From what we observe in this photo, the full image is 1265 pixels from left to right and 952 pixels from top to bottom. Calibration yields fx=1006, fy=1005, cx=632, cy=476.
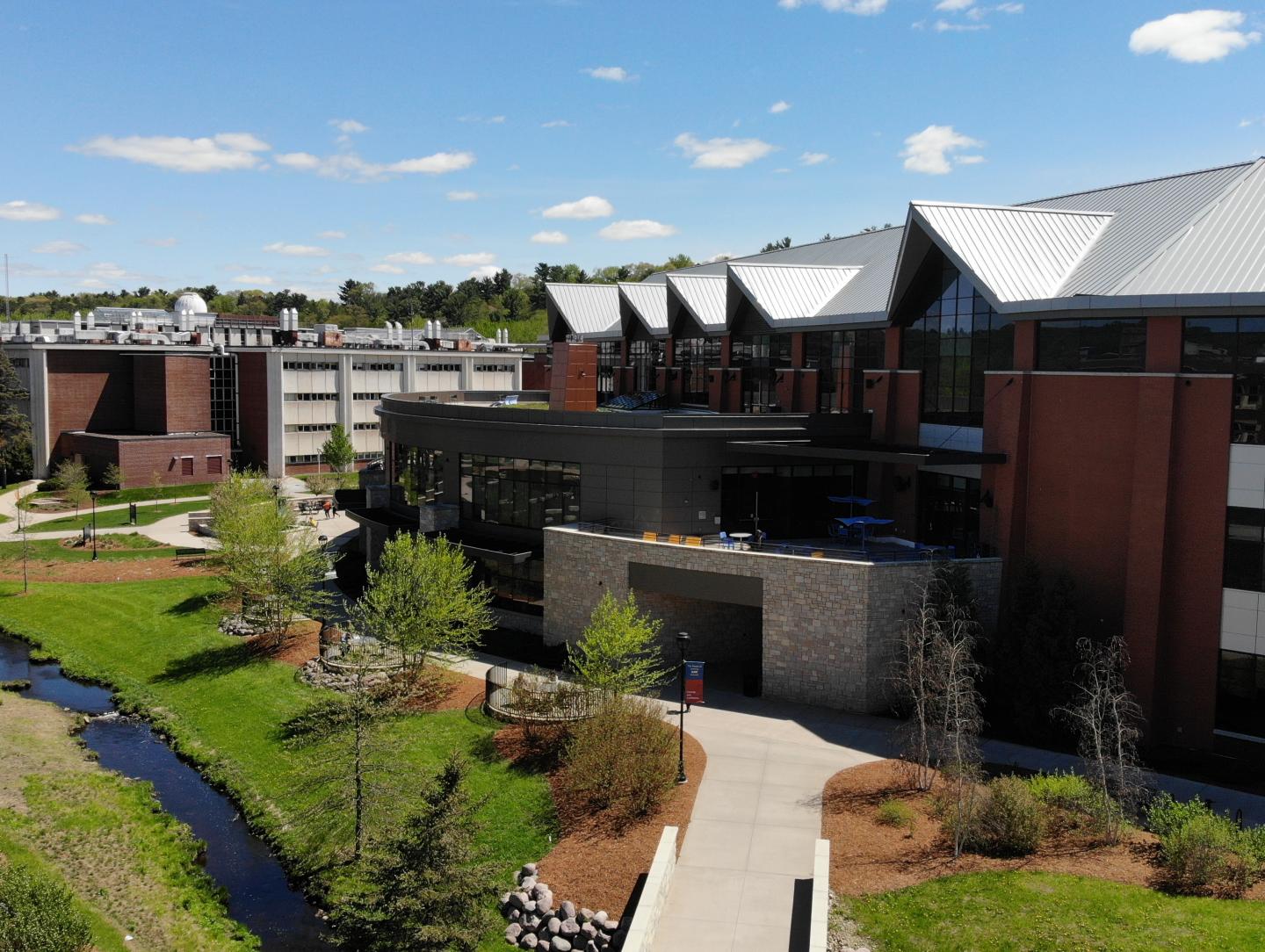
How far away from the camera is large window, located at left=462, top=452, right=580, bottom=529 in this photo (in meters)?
37.6

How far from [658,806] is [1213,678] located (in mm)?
15057

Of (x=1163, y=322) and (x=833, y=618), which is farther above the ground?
(x=1163, y=322)

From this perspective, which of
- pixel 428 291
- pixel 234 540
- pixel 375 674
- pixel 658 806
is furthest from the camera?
pixel 428 291

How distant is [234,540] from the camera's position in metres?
40.4

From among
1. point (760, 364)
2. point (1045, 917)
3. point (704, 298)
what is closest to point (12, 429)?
point (704, 298)

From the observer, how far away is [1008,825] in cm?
2041

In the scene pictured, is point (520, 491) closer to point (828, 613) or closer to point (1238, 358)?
point (828, 613)

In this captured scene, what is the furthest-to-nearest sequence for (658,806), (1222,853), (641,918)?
(658,806)
(1222,853)
(641,918)

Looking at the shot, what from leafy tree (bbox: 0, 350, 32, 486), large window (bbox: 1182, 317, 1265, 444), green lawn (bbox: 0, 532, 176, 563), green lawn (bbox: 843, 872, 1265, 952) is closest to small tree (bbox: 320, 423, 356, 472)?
green lawn (bbox: 0, 532, 176, 563)

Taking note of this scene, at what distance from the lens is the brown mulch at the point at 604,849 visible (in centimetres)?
2031

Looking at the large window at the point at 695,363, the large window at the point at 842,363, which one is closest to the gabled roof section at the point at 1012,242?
the large window at the point at 842,363

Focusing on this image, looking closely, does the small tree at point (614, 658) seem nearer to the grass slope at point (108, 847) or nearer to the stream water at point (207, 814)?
the stream water at point (207, 814)

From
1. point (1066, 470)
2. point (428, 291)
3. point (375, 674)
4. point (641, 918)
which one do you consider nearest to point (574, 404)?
point (375, 674)

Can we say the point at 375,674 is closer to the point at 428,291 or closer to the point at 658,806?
the point at 658,806
